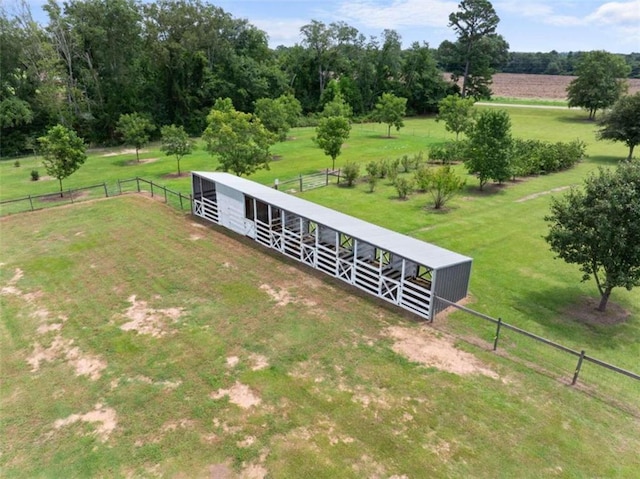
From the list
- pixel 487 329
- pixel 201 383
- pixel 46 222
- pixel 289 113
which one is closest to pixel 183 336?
pixel 201 383

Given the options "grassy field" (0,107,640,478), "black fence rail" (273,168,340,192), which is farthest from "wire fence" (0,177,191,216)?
"black fence rail" (273,168,340,192)

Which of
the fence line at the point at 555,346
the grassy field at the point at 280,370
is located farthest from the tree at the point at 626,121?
the fence line at the point at 555,346

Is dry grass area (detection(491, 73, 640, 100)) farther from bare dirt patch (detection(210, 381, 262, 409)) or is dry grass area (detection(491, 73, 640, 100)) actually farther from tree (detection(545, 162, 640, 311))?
bare dirt patch (detection(210, 381, 262, 409))

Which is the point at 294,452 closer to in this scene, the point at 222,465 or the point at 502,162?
the point at 222,465

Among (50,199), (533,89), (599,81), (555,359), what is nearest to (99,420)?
(555,359)

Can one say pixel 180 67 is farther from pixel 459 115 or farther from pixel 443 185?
pixel 443 185

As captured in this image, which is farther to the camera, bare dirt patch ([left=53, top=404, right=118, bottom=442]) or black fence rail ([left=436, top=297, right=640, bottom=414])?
black fence rail ([left=436, top=297, right=640, bottom=414])
